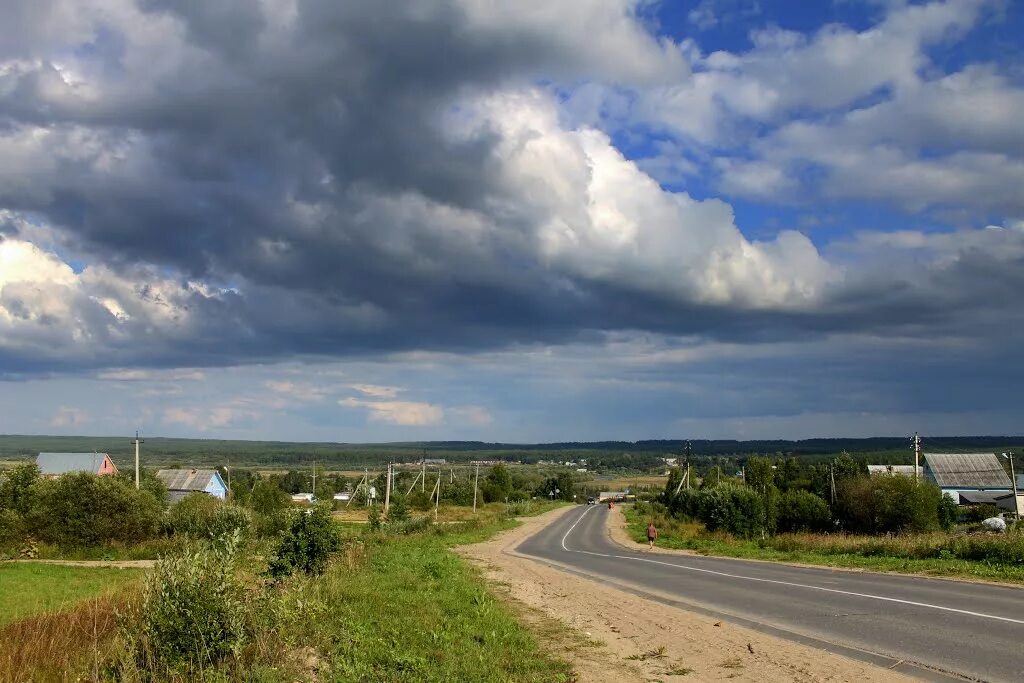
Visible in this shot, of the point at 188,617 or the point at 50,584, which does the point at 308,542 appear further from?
the point at 188,617

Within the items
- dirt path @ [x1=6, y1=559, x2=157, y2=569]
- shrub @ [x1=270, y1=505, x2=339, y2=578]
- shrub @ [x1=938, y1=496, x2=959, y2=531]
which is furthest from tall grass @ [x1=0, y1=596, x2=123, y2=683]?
shrub @ [x1=938, y1=496, x2=959, y2=531]

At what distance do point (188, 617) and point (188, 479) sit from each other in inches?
3926

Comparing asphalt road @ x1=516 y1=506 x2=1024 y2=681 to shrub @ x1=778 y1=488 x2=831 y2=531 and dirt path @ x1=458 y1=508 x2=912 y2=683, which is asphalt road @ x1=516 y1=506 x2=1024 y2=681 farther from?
shrub @ x1=778 y1=488 x2=831 y2=531

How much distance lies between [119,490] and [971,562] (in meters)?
40.2

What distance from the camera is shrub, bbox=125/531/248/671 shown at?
988 cm

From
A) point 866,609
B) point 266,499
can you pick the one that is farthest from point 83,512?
point 266,499

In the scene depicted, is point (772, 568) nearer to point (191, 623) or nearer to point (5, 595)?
point (191, 623)

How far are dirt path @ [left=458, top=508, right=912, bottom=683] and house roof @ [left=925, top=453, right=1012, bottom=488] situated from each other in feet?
312

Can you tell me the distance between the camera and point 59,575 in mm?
32062

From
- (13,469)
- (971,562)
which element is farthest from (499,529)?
(971,562)

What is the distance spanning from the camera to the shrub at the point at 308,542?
23.4m

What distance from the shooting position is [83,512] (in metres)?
42.7

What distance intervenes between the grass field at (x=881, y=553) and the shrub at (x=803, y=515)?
2409 centimetres

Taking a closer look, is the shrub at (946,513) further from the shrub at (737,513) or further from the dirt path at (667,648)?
the dirt path at (667,648)
